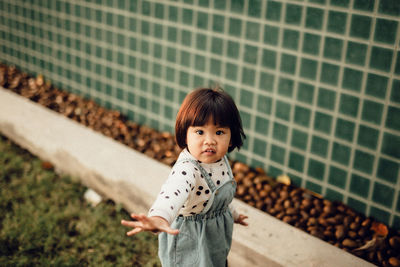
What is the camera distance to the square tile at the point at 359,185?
11.4 ft

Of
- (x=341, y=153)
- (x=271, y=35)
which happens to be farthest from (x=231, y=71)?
(x=341, y=153)

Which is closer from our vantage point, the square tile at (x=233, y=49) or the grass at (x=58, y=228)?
the grass at (x=58, y=228)

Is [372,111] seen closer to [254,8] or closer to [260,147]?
[260,147]

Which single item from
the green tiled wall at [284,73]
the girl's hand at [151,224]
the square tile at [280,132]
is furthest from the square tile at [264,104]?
the girl's hand at [151,224]

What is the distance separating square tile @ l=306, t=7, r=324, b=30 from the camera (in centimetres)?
341

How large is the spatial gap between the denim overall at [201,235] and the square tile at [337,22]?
150 cm

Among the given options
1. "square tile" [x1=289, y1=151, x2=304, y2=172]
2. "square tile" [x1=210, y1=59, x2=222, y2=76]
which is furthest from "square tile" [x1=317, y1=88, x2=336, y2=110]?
"square tile" [x1=210, y1=59, x2=222, y2=76]

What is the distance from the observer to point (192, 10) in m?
4.23

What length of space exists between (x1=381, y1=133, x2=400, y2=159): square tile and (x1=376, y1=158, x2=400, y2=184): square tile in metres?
0.06

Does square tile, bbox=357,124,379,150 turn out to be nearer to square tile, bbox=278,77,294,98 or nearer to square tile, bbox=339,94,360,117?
square tile, bbox=339,94,360,117

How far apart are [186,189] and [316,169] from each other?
1.85m

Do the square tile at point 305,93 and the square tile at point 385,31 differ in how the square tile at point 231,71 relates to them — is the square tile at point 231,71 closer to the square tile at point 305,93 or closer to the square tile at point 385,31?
the square tile at point 305,93

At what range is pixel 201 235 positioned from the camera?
92.7 inches

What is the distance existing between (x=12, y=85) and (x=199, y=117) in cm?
448
